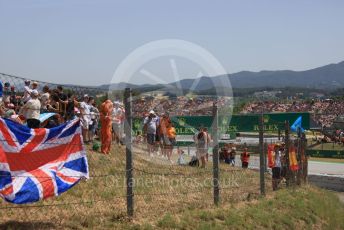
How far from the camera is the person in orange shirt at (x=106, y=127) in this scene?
13644 mm

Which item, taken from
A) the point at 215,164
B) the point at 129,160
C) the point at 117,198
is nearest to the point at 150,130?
the point at 215,164

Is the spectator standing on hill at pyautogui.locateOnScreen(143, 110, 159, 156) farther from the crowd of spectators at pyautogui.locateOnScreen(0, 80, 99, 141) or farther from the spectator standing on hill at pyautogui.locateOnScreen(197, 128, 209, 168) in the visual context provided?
the spectator standing on hill at pyautogui.locateOnScreen(197, 128, 209, 168)

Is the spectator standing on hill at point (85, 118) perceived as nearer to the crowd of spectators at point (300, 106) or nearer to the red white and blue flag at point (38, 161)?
the red white and blue flag at point (38, 161)

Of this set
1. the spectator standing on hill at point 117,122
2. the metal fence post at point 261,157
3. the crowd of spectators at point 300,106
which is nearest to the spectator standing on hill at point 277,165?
the metal fence post at point 261,157

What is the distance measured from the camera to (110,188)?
399 inches

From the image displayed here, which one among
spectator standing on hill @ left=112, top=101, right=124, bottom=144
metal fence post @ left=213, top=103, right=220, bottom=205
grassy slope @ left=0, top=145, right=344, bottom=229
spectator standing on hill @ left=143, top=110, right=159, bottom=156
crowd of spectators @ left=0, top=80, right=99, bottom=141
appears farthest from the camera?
spectator standing on hill @ left=143, top=110, right=159, bottom=156

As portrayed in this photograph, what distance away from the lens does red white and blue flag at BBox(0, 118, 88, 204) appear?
22.7 feet

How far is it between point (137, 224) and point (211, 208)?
8.72ft

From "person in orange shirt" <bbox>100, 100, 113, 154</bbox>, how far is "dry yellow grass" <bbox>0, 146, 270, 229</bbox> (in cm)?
33

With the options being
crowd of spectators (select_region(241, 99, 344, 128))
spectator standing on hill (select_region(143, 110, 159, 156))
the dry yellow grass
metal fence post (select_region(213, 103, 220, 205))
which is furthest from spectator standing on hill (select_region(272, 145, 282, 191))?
crowd of spectators (select_region(241, 99, 344, 128))

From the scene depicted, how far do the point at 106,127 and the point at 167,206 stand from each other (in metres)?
4.55

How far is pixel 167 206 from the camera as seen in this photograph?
389 inches

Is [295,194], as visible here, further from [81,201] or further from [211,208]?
[81,201]

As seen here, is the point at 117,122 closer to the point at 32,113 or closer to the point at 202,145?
the point at 202,145
